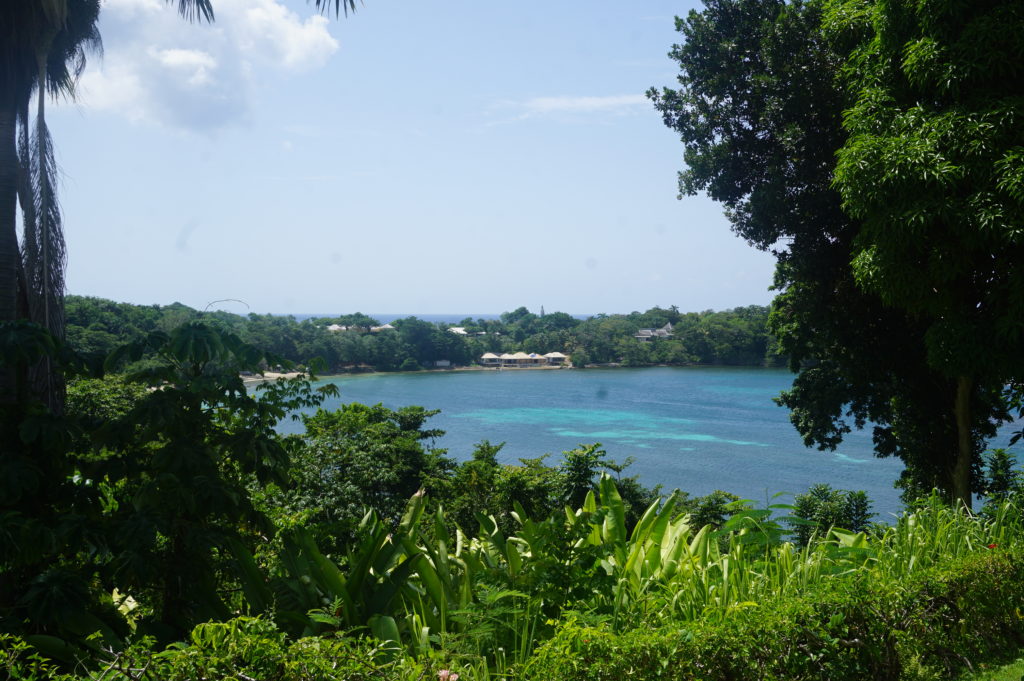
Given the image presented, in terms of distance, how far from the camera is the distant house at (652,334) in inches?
2871

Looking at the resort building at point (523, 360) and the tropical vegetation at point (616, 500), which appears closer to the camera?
the tropical vegetation at point (616, 500)

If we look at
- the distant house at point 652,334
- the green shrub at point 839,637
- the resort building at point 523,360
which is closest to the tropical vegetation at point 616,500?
the green shrub at point 839,637

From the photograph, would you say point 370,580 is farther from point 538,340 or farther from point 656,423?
point 538,340

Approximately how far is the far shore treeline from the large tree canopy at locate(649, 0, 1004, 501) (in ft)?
111

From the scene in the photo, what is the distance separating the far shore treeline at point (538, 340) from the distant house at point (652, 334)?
65 cm

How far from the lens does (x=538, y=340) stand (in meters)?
73.0

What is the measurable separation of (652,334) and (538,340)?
11.9 metres

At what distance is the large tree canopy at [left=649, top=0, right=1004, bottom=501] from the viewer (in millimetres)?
7391

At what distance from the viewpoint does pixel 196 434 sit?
305cm

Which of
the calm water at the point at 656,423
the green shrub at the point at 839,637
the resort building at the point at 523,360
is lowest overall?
the calm water at the point at 656,423

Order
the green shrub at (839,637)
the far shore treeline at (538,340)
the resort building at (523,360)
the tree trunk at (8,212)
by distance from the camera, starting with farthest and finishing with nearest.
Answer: the resort building at (523,360) → the far shore treeline at (538,340) → the tree trunk at (8,212) → the green shrub at (839,637)

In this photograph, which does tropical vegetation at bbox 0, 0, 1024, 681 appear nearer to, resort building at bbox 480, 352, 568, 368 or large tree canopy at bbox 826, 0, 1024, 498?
large tree canopy at bbox 826, 0, 1024, 498

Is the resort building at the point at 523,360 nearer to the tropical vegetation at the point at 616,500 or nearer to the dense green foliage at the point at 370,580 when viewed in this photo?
the tropical vegetation at the point at 616,500

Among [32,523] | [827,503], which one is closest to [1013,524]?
[32,523]
